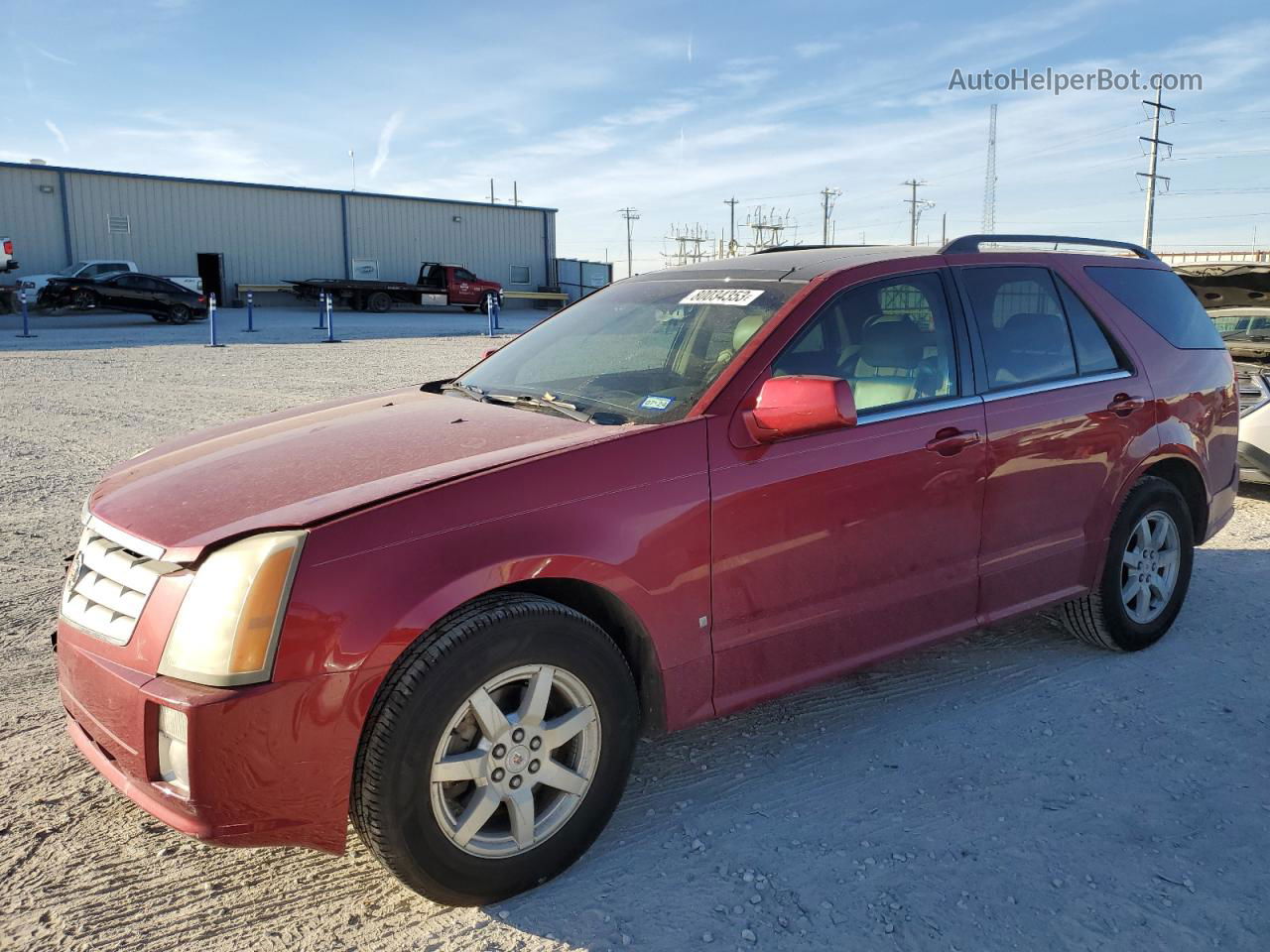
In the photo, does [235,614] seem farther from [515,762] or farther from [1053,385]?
[1053,385]

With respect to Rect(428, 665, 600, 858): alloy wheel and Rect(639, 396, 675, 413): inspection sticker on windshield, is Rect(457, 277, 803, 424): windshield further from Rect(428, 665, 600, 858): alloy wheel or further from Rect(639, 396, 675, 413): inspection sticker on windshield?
Rect(428, 665, 600, 858): alloy wheel

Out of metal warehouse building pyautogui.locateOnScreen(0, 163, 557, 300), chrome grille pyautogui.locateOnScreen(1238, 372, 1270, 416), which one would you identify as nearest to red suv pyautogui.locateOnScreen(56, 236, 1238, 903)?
chrome grille pyautogui.locateOnScreen(1238, 372, 1270, 416)

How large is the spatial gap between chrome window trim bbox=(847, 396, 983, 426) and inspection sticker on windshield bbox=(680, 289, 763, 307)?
574mm

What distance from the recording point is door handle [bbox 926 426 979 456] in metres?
3.52

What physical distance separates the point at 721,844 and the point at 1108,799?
1287 millimetres

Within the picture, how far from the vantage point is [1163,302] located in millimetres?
4691

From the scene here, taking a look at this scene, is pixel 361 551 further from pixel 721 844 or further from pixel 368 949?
pixel 721 844

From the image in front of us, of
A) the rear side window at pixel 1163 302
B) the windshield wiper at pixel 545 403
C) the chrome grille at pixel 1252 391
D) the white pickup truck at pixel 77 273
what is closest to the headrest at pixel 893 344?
the windshield wiper at pixel 545 403

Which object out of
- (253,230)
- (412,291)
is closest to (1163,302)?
(412,291)

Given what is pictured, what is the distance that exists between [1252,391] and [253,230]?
3750cm

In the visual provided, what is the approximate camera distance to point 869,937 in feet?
8.28

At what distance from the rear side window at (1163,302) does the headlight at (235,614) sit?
145 inches

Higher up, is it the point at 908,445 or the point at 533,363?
the point at 533,363

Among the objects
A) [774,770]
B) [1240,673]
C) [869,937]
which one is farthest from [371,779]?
[1240,673]
